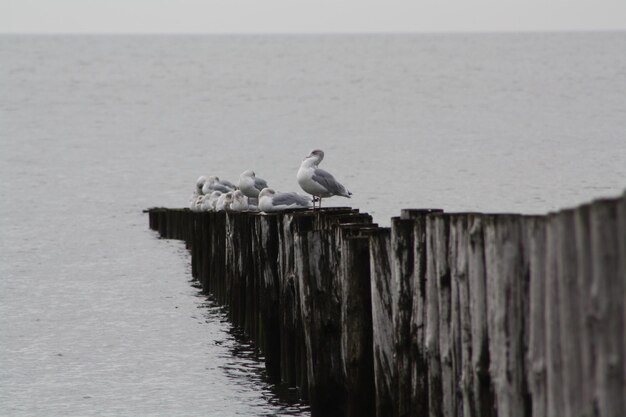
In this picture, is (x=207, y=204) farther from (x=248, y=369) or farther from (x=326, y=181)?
(x=248, y=369)

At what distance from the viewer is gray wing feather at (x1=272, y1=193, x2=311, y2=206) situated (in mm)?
13539

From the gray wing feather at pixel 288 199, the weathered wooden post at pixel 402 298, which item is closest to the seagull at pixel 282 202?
the gray wing feather at pixel 288 199

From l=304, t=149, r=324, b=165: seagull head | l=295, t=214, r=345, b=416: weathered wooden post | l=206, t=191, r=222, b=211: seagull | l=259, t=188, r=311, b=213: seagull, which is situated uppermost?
l=304, t=149, r=324, b=165: seagull head

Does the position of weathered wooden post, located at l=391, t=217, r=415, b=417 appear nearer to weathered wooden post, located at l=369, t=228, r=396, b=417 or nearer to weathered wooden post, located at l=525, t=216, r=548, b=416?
weathered wooden post, located at l=369, t=228, r=396, b=417

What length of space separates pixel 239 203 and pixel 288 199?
14.3 feet

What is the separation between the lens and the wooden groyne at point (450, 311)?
425cm

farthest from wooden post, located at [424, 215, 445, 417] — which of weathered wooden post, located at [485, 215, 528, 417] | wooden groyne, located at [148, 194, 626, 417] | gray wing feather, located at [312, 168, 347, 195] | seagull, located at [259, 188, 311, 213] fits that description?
seagull, located at [259, 188, 311, 213]

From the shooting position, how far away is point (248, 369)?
12.3 meters

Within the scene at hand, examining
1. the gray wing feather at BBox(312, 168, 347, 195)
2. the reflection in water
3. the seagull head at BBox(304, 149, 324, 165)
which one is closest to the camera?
the reflection in water

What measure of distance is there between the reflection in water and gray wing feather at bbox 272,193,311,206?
1.56m

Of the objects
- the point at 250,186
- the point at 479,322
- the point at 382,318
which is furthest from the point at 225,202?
the point at 479,322

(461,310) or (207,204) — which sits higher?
(207,204)

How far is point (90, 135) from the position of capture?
77562mm

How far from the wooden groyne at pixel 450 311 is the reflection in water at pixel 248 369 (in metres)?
0.18
